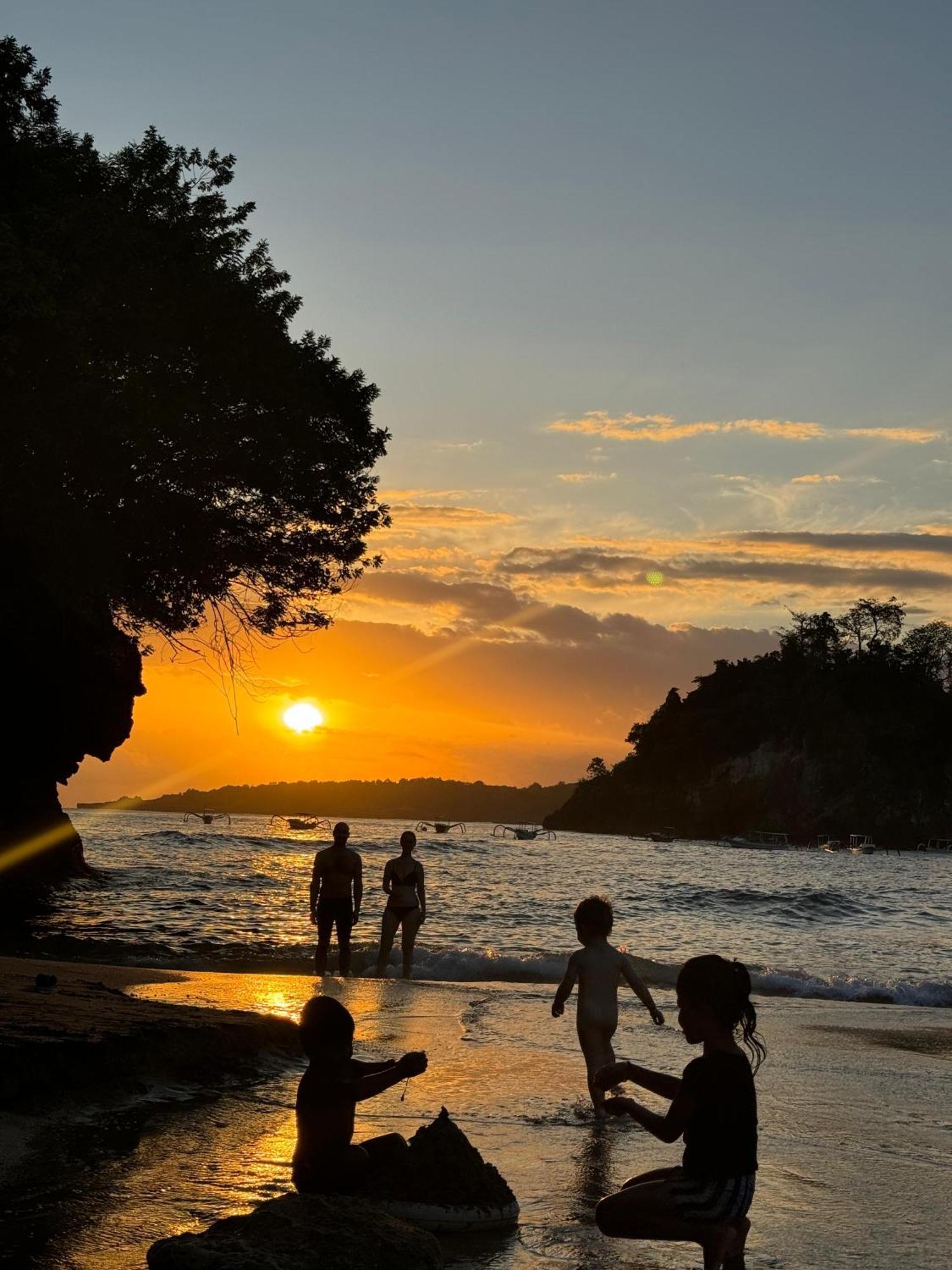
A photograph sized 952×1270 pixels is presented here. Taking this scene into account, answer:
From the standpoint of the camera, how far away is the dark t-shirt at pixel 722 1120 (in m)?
4.26

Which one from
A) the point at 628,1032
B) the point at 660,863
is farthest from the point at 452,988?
the point at 660,863

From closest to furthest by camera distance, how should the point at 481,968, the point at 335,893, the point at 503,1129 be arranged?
1. the point at 503,1129
2. the point at 335,893
3. the point at 481,968

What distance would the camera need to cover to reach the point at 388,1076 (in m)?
5.13

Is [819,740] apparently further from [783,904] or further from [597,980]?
[597,980]

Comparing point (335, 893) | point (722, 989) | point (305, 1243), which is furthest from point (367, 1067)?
point (335, 893)

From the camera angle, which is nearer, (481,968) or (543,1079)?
(543,1079)

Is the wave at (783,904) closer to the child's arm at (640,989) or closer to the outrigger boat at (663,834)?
the child's arm at (640,989)

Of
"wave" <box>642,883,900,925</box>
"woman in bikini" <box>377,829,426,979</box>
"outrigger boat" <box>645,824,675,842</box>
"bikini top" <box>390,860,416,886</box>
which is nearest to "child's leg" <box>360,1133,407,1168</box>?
"woman in bikini" <box>377,829,426,979</box>

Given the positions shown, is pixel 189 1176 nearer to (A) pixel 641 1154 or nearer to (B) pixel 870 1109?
(A) pixel 641 1154

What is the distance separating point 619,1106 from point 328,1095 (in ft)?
4.57

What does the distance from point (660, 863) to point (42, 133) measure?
62.9 metres

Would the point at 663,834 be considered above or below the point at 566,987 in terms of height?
below

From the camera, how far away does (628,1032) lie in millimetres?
11914

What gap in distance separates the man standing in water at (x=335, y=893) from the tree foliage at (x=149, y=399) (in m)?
4.62
